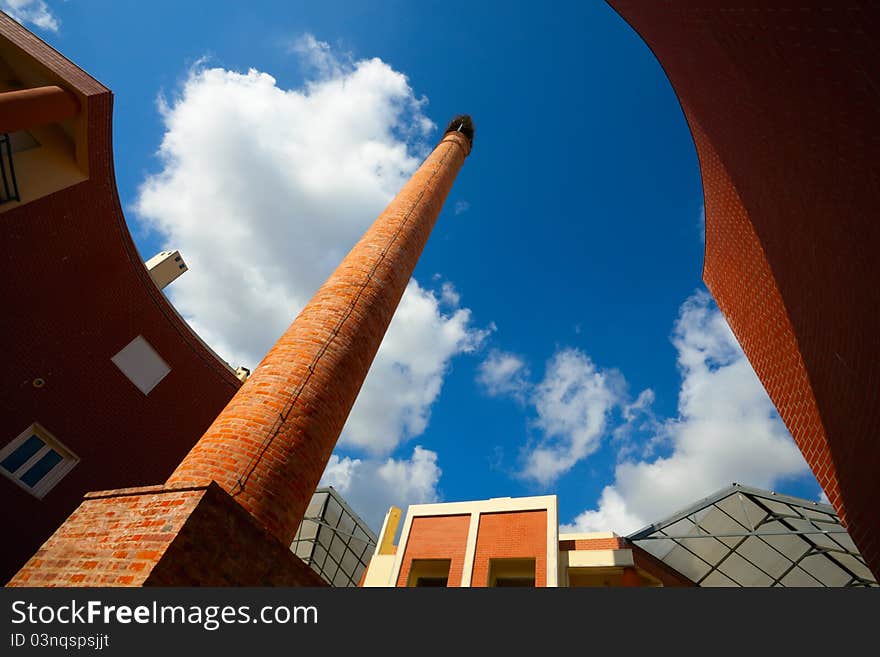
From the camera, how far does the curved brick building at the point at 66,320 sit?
8180 millimetres

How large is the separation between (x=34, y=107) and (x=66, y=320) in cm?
428

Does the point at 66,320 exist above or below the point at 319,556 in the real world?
above

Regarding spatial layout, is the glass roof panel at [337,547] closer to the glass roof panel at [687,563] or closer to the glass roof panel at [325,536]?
the glass roof panel at [325,536]

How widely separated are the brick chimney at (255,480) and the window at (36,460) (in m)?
7.58

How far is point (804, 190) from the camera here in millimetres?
A: 4809

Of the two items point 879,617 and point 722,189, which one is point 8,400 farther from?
point 722,189

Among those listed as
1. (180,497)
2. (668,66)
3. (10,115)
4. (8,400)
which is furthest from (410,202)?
(8,400)

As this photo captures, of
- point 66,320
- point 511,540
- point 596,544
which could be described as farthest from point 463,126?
point 596,544

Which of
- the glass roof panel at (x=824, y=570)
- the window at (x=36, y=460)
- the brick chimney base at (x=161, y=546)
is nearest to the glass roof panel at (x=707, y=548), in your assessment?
the glass roof panel at (x=824, y=570)

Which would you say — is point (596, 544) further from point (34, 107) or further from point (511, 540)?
point (34, 107)

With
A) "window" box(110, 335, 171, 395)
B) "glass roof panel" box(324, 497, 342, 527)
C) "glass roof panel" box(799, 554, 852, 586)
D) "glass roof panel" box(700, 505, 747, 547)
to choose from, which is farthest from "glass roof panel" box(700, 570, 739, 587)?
"window" box(110, 335, 171, 395)

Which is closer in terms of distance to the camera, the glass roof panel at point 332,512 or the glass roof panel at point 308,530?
the glass roof panel at point 308,530

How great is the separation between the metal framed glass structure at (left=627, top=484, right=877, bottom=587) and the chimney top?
1199cm

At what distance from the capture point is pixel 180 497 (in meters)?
2.87
